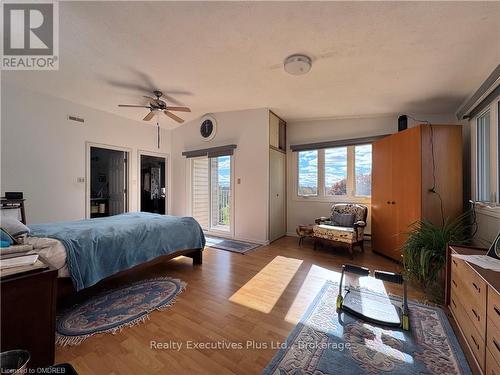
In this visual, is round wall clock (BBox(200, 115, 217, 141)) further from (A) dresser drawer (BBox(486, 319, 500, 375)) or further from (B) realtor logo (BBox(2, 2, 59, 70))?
(A) dresser drawer (BBox(486, 319, 500, 375))

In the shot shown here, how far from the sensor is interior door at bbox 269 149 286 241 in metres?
Result: 4.39

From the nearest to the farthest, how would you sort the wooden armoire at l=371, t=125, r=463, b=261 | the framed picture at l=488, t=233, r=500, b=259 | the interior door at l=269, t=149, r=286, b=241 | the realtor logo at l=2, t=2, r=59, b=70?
the framed picture at l=488, t=233, r=500, b=259 < the realtor logo at l=2, t=2, r=59, b=70 < the wooden armoire at l=371, t=125, r=463, b=261 < the interior door at l=269, t=149, r=286, b=241

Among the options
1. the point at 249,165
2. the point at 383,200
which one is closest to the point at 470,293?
the point at 383,200

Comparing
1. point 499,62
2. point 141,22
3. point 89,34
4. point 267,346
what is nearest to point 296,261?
point 267,346

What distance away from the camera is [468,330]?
1513 millimetres

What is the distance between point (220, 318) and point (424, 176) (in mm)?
3010

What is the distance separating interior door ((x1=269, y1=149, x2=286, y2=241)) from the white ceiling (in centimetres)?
126

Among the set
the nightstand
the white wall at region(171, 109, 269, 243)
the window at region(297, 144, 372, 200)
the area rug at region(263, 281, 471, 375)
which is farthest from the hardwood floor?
the window at region(297, 144, 372, 200)

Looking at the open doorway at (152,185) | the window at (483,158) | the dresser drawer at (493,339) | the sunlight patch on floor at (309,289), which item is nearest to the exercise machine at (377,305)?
the sunlight patch on floor at (309,289)

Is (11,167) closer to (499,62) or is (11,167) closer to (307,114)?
(307,114)

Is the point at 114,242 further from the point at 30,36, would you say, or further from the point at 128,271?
the point at 30,36

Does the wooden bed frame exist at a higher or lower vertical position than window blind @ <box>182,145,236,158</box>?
lower

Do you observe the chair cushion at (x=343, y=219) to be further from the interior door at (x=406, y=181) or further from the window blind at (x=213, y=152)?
the window blind at (x=213, y=152)

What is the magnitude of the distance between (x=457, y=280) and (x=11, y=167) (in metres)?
5.57
